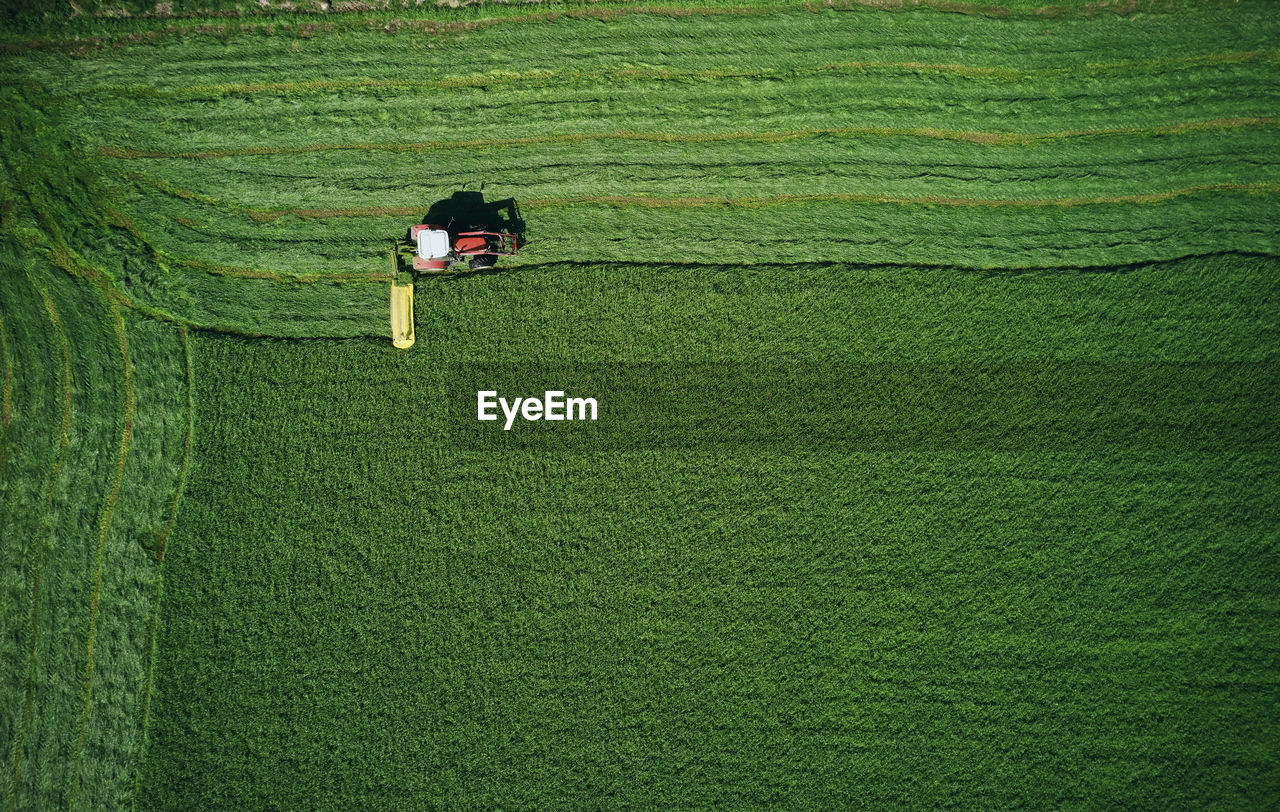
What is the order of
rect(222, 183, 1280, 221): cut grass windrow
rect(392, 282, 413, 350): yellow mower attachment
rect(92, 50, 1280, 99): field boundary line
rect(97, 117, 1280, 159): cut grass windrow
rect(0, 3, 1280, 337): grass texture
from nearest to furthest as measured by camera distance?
rect(392, 282, 413, 350): yellow mower attachment, rect(0, 3, 1280, 337): grass texture, rect(222, 183, 1280, 221): cut grass windrow, rect(97, 117, 1280, 159): cut grass windrow, rect(92, 50, 1280, 99): field boundary line

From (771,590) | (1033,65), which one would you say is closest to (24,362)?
(771,590)

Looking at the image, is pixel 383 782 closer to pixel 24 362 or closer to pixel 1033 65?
pixel 24 362

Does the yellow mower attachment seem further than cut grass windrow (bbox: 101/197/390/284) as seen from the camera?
No

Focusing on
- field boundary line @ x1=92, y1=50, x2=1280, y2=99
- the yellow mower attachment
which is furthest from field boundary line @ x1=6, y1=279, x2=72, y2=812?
the yellow mower attachment

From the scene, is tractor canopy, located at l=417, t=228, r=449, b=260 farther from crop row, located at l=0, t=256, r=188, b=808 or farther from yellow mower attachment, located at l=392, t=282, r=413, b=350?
crop row, located at l=0, t=256, r=188, b=808

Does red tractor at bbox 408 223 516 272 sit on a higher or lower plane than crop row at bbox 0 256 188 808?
higher

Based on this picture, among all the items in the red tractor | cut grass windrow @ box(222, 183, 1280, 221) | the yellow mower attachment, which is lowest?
the yellow mower attachment

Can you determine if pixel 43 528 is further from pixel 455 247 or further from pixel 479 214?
pixel 479 214
